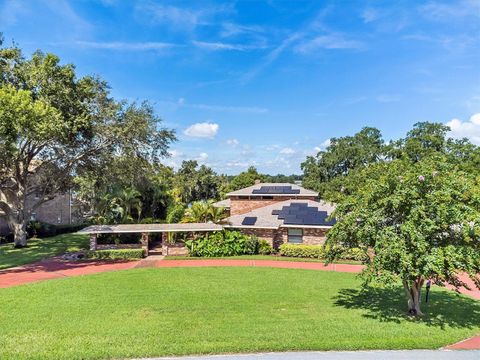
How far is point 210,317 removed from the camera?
11.2m

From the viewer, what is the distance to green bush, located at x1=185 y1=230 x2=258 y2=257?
24416mm

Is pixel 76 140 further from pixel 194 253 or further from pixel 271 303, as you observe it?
pixel 271 303

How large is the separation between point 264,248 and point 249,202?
774cm

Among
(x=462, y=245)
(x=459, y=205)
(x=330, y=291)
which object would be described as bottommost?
(x=330, y=291)

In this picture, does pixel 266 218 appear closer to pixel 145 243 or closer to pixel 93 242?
pixel 145 243

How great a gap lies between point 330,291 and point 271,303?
3.62 m

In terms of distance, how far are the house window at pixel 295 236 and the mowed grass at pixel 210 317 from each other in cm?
825

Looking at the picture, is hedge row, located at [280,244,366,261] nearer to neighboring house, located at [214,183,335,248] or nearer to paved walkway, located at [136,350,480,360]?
neighboring house, located at [214,183,335,248]

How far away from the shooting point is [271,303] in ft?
42.3

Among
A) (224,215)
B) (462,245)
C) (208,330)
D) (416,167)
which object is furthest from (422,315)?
(224,215)

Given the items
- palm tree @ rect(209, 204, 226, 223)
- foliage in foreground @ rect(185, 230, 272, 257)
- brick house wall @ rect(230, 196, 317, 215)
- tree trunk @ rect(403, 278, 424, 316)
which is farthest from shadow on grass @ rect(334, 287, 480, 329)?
brick house wall @ rect(230, 196, 317, 215)

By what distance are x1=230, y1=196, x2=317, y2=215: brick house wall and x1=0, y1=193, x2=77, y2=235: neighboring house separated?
19.8 meters

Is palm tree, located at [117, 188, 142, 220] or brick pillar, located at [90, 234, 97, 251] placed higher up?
palm tree, located at [117, 188, 142, 220]

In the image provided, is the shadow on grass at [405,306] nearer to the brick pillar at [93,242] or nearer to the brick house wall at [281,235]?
the brick house wall at [281,235]
